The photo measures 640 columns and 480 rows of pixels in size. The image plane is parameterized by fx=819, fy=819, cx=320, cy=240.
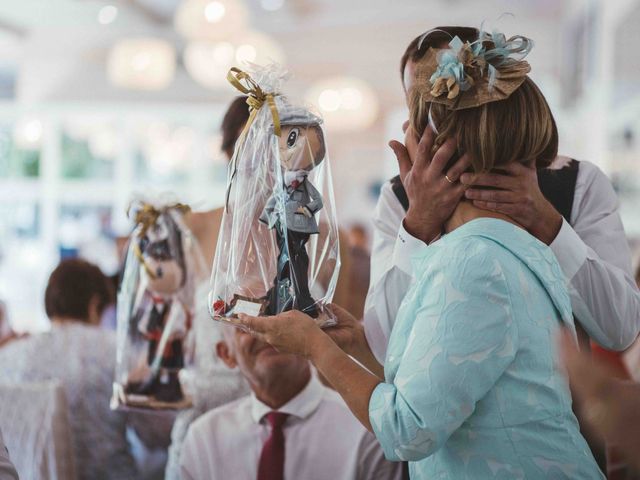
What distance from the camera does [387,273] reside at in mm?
1541

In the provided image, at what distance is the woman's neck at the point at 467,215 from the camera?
1.27 m

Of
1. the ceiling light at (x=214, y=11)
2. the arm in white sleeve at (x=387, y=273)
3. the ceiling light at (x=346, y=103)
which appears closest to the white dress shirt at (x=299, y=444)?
the arm in white sleeve at (x=387, y=273)

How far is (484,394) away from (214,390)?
55.0 inches

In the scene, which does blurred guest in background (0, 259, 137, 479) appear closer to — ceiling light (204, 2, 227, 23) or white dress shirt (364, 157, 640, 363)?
white dress shirt (364, 157, 640, 363)

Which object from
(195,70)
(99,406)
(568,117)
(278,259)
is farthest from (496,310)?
(568,117)

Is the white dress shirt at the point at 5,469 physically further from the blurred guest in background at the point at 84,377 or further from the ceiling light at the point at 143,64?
the ceiling light at the point at 143,64

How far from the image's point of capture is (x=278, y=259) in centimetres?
140

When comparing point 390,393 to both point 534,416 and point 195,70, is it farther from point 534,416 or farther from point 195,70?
point 195,70

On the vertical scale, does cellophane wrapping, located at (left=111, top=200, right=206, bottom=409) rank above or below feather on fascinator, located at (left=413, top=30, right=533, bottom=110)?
below

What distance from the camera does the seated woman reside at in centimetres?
110

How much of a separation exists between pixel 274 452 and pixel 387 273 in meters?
0.62

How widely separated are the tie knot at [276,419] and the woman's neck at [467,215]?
81 cm

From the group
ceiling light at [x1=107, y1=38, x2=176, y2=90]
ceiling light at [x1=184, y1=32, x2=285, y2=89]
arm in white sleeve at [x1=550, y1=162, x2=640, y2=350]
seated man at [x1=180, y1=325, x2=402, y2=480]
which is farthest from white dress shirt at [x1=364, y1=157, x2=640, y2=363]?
ceiling light at [x1=107, y1=38, x2=176, y2=90]

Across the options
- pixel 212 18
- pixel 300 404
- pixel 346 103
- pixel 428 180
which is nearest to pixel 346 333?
pixel 428 180
